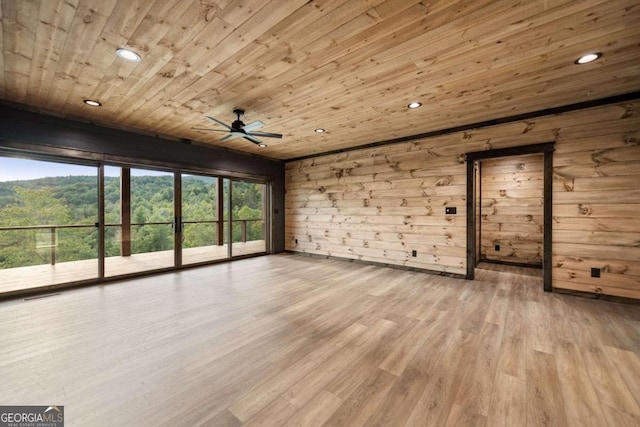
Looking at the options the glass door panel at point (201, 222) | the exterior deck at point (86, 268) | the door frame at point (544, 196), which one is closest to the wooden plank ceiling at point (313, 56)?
the door frame at point (544, 196)

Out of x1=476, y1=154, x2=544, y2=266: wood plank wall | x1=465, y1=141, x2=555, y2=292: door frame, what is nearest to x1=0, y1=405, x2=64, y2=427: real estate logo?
x1=465, y1=141, x2=555, y2=292: door frame

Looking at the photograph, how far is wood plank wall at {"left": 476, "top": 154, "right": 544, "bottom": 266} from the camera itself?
5.42 m

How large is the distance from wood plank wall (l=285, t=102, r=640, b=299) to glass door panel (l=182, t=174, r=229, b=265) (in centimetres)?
206

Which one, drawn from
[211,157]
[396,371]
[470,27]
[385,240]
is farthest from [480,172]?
[211,157]

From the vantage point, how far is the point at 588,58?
2.51m

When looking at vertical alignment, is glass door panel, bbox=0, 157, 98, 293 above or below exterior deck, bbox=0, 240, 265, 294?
above

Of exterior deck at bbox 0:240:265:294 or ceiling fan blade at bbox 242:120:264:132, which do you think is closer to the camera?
ceiling fan blade at bbox 242:120:264:132

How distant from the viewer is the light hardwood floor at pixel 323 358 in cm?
158

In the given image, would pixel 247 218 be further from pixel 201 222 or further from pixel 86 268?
pixel 86 268

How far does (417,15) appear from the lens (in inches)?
76.4

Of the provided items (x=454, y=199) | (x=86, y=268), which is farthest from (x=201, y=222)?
(x=454, y=199)

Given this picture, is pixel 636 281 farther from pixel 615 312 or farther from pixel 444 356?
pixel 444 356

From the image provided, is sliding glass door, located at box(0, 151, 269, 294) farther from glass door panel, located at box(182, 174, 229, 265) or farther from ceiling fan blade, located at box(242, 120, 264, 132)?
ceiling fan blade, located at box(242, 120, 264, 132)

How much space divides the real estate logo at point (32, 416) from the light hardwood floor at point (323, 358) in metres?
0.06
